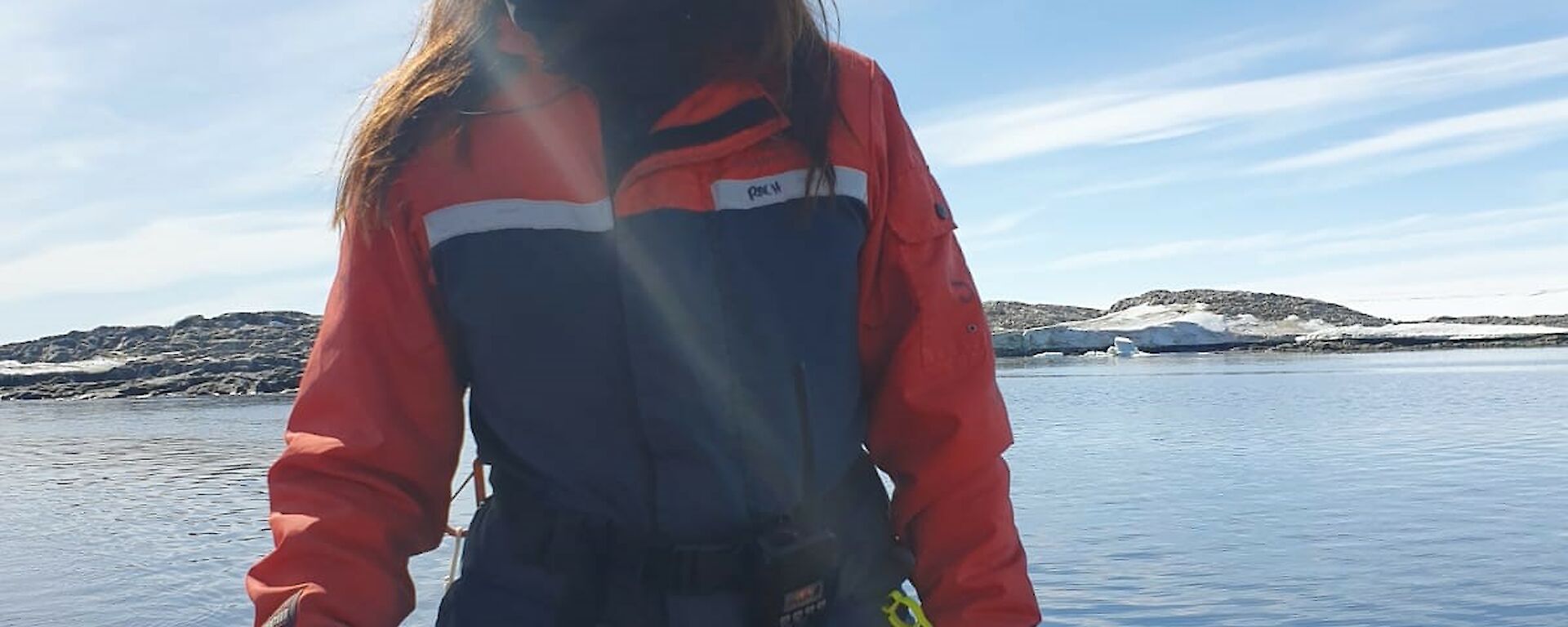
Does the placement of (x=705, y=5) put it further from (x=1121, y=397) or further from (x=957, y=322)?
(x=1121, y=397)

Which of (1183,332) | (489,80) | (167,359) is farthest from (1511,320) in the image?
(489,80)

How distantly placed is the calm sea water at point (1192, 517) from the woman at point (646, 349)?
23.0 feet

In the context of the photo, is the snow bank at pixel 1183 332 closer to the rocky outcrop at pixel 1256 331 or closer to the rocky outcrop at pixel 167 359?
the rocky outcrop at pixel 1256 331

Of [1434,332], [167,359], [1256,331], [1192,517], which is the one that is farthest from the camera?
[167,359]

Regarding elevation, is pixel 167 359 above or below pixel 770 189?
above

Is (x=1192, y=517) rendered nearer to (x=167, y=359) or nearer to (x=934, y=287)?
(x=934, y=287)

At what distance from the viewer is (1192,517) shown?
38.8 ft

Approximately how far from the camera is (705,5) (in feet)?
5.70

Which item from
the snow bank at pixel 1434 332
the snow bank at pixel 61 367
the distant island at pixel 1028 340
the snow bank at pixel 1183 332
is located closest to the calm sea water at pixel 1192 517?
the distant island at pixel 1028 340

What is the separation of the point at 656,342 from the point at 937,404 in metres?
0.40

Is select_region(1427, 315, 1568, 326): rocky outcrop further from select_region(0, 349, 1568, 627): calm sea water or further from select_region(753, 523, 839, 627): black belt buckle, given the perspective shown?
select_region(753, 523, 839, 627): black belt buckle

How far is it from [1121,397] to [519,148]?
2906 cm

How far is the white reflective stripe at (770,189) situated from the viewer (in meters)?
1.68

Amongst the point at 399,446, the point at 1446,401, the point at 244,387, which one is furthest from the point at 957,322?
the point at 244,387
